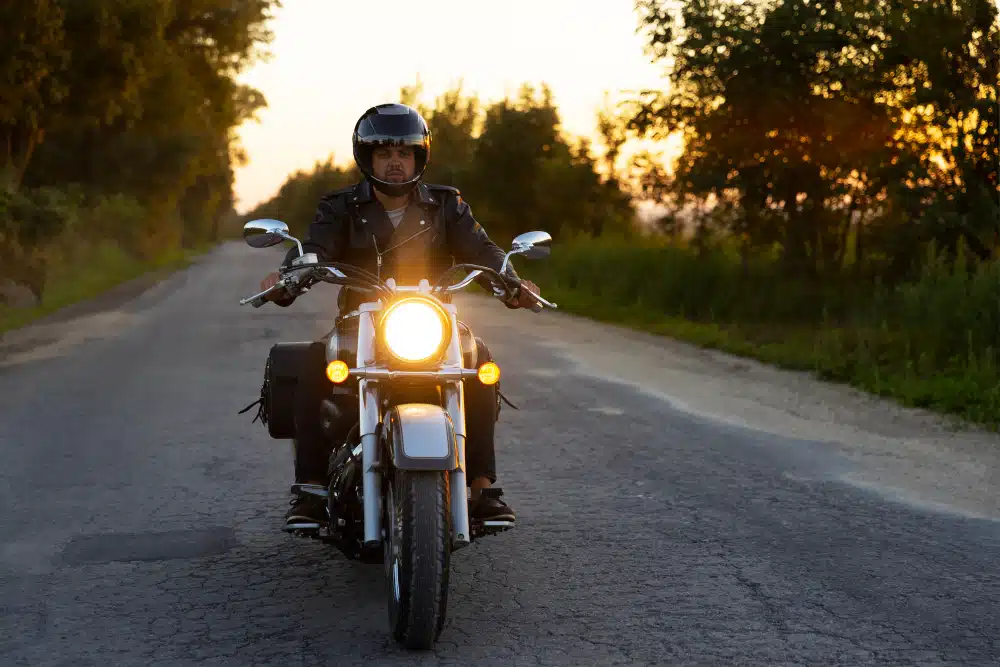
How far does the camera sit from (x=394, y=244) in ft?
17.3

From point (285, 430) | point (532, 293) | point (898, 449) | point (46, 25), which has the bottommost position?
point (898, 449)

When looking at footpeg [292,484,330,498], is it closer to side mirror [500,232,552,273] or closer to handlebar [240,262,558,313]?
handlebar [240,262,558,313]

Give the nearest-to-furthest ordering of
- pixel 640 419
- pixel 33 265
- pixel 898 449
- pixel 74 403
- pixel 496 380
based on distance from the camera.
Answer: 1. pixel 496 380
2. pixel 898 449
3. pixel 640 419
4. pixel 74 403
5. pixel 33 265

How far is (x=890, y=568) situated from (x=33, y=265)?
21691 mm

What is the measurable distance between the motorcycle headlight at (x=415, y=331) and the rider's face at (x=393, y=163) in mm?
993

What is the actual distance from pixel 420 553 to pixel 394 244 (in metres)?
1.68

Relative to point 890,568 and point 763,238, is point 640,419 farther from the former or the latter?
point 763,238

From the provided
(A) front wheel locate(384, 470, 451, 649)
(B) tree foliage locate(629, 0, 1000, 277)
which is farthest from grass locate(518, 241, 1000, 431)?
(A) front wheel locate(384, 470, 451, 649)

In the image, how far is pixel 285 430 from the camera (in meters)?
5.46

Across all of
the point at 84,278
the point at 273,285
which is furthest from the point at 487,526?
the point at 84,278

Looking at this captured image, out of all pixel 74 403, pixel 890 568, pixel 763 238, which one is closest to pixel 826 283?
pixel 763 238

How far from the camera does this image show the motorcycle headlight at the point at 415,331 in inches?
170

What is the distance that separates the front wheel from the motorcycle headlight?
1.41 ft

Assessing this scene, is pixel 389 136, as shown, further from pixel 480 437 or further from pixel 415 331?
pixel 480 437
